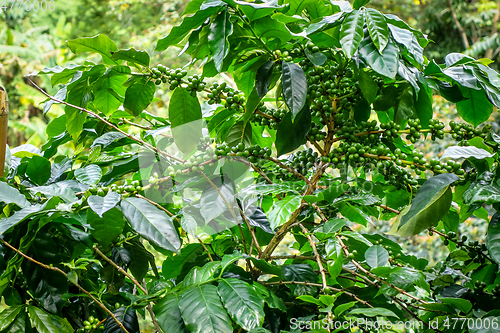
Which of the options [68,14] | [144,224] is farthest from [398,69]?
[68,14]

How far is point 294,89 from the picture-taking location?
1.66ft

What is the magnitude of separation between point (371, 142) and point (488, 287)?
1.16 ft

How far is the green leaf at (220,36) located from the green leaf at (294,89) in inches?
3.6

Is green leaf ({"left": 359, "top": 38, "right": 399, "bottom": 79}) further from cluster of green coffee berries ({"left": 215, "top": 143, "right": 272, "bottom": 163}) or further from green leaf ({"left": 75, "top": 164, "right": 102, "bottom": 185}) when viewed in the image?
green leaf ({"left": 75, "top": 164, "right": 102, "bottom": 185})

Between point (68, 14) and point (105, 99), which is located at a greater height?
point (105, 99)

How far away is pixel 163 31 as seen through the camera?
15.0 ft

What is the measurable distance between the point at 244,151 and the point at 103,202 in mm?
218

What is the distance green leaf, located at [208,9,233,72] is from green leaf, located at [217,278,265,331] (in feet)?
0.95

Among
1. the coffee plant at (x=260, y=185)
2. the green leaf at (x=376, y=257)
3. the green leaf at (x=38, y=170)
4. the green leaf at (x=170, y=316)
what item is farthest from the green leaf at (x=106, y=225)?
the green leaf at (x=376, y=257)

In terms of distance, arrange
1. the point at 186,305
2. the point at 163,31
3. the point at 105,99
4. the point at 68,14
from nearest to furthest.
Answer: the point at 186,305 → the point at 105,99 → the point at 163,31 → the point at 68,14

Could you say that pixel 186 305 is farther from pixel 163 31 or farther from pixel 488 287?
pixel 163 31

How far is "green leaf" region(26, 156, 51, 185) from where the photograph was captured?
652mm

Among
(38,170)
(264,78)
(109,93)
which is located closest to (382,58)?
(264,78)


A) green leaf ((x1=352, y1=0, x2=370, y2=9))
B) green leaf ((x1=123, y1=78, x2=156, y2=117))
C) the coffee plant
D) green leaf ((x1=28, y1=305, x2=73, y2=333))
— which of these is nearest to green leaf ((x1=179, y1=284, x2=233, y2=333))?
the coffee plant
